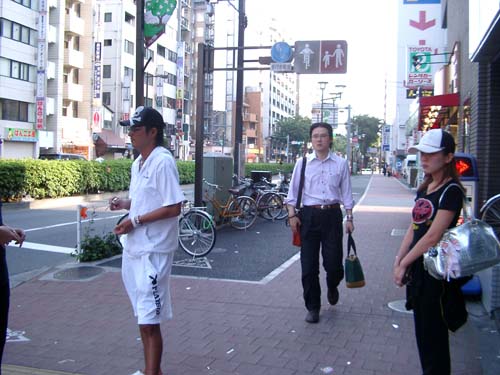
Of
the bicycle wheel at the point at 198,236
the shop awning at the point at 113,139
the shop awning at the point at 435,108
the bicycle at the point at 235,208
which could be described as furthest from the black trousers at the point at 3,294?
the shop awning at the point at 113,139

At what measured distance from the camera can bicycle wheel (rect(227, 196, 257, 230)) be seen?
1240cm

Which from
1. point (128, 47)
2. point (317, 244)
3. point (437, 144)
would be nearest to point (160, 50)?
point (128, 47)

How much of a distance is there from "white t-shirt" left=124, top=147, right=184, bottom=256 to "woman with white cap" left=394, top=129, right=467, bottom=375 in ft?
→ 4.95

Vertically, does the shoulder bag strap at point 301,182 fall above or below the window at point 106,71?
below

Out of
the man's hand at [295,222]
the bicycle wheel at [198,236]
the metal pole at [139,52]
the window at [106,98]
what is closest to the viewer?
the man's hand at [295,222]

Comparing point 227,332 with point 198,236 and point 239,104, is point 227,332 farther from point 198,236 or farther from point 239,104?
point 239,104

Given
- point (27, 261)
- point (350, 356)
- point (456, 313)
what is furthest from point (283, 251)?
point (456, 313)

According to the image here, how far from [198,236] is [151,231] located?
5327 millimetres

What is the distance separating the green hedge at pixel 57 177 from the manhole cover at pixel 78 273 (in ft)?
29.3

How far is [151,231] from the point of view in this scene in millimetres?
3545

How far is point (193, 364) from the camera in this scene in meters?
4.24

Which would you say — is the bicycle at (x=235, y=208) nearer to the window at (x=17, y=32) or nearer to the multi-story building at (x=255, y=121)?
the window at (x=17, y=32)

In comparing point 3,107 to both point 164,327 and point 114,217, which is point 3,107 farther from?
point 164,327

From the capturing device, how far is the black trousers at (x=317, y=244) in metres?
5.30
